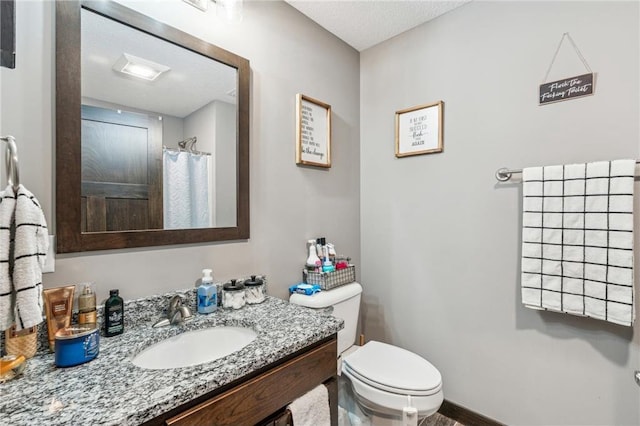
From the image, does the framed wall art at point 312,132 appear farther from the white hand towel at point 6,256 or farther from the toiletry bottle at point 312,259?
the white hand towel at point 6,256

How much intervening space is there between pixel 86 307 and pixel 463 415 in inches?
74.4

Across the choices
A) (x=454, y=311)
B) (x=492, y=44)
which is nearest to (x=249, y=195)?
(x=454, y=311)

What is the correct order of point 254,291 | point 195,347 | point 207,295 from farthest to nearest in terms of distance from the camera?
point 254,291, point 207,295, point 195,347

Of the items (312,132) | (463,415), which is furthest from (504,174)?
(463,415)

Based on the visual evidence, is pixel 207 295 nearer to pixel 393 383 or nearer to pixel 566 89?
pixel 393 383

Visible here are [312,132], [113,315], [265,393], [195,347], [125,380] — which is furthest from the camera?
[312,132]

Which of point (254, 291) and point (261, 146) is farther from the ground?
point (261, 146)

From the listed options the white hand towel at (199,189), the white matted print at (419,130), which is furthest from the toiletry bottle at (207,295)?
the white matted print at (419,130)

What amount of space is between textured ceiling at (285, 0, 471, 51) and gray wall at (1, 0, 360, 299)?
7cm

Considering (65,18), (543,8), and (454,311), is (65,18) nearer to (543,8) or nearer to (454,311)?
(543,8)

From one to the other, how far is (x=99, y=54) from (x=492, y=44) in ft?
5.84

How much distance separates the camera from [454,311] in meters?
1.68

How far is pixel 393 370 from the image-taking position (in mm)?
1392

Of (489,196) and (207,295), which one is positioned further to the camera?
(489,196)
